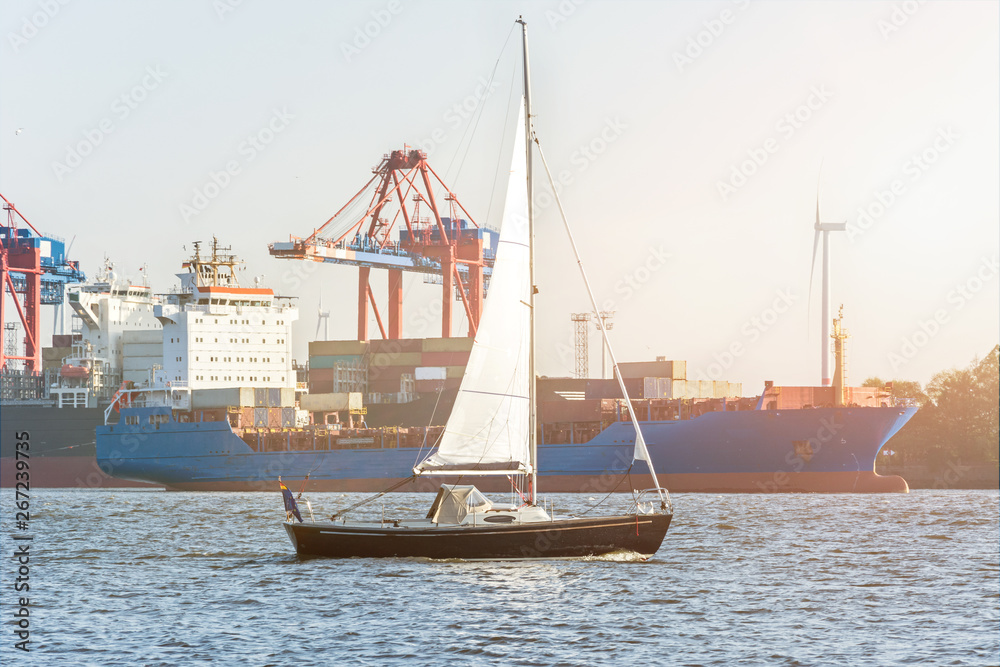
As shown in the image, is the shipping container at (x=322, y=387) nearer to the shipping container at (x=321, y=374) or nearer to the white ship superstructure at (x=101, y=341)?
the shipping container at (x=321, y=374)

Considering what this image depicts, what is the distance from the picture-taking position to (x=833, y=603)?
21.9 meters

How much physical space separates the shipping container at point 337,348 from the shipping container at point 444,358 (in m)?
4.78

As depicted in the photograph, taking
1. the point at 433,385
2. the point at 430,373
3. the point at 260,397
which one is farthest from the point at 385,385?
the point at 260,397

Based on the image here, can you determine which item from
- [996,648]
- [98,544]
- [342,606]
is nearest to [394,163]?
[98,544]

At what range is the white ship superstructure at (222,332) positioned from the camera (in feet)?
233

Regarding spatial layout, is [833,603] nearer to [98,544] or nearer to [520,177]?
[520,177]

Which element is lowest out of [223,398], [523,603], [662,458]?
[523,603]

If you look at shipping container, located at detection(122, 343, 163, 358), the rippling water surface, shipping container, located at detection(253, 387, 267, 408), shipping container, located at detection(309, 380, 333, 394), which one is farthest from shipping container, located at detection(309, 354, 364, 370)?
the rippling water surface

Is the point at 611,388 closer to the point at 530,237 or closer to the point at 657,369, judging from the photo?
the point at 657,369

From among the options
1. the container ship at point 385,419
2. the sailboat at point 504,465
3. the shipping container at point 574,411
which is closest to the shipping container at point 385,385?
the container ship at point 385,419

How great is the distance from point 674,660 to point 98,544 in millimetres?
21351

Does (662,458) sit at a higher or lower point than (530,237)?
lower

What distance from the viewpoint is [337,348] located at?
7562cm

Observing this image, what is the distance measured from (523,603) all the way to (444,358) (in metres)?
50.3
